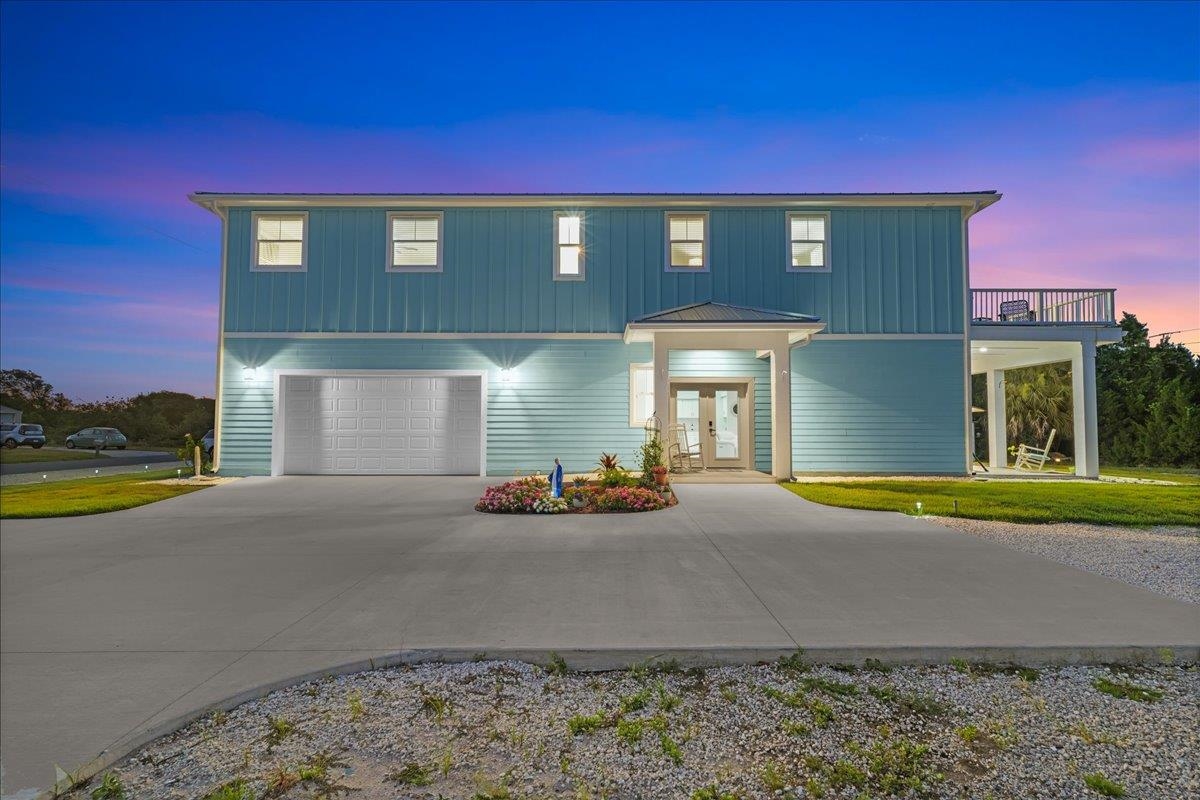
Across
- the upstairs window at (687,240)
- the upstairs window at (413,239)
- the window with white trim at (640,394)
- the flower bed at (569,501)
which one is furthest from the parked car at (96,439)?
the upstairs window at (687,240)

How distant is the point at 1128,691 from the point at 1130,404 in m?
20.4

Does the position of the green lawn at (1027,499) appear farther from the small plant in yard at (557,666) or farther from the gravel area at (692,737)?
the small plant in yard at (557,666)

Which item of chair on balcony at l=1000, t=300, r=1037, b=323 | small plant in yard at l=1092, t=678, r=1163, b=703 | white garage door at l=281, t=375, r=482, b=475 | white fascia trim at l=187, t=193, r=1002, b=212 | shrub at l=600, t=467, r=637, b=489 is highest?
white fascia trim at l=187, t=193, r=1002, b=212

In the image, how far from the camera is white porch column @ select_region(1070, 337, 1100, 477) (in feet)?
44.0

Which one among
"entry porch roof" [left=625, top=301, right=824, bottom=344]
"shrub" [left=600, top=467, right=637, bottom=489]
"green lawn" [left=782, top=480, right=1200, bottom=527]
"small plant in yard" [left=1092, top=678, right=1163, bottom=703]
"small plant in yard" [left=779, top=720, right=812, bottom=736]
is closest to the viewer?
"small plant in yard" [left=779, top=720, right=812, bottom=736]

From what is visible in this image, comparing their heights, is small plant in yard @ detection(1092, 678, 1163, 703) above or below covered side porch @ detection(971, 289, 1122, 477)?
below

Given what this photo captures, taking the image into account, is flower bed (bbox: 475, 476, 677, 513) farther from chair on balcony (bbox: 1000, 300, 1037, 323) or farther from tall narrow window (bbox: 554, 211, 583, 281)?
chair on balcony (bbox: 1000, 300, 1037, 323)

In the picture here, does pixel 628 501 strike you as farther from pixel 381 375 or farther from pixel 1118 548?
pixel 381 375

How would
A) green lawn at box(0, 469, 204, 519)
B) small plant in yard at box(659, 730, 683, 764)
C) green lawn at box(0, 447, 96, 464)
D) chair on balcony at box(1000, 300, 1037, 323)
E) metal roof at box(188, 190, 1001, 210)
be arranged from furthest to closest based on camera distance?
green lawn at box(0, 447, 96, 464), chair on balcony at box(1000, 300, 1037, 323), metal roof at box(188, 190, 1001, 210), green lawn at box(0, 469, 204, 519), small plant in yard at box(659, 730, 683, 764)

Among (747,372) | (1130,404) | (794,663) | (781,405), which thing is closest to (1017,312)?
(747,372)

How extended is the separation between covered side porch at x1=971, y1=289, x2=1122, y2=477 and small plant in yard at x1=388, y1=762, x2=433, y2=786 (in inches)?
580

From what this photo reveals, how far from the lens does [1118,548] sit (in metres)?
6.32

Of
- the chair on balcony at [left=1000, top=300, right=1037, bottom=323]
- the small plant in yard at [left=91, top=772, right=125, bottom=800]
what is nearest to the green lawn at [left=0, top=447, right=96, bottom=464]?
the small plant in yard at [left=91, top=772, right=125, bottom=800]

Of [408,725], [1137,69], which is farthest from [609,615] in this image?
[1137,69]
